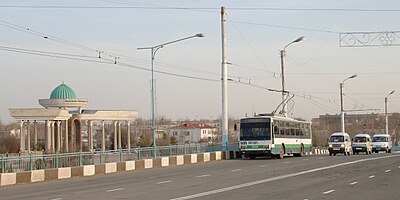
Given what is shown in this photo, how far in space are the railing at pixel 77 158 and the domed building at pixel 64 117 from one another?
1267 inches

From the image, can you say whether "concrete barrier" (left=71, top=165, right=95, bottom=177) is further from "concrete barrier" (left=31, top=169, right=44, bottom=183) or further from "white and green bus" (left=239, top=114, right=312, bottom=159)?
"white and green bus" (left=239, top=114, right=312, bottom=159)

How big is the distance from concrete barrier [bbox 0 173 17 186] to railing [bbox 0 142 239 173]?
1.67ft

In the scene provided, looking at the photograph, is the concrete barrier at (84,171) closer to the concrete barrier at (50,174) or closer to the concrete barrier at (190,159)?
the concrete barrier at (50,174)

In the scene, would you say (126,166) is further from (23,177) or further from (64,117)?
(64,117)

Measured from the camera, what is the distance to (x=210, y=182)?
2556 centimetres

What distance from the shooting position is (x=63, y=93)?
80.9 meters

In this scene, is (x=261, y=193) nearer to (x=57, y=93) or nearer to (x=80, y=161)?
(x=80, y=161)

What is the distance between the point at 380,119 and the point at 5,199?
171m

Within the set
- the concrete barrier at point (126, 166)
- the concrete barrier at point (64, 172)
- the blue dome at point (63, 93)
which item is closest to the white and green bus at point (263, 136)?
the concrete barrier at point (126, 166)

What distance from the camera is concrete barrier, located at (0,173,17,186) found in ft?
90.3

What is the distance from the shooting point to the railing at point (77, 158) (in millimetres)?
29047

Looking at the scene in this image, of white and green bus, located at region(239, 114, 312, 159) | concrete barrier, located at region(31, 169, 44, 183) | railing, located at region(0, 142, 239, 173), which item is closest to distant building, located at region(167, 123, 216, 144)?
white and green bus, located at region(239, 114, 312, 159)

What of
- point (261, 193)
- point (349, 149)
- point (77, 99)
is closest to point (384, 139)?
point (349, 149)

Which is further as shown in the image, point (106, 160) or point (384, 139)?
point (384, 139)
